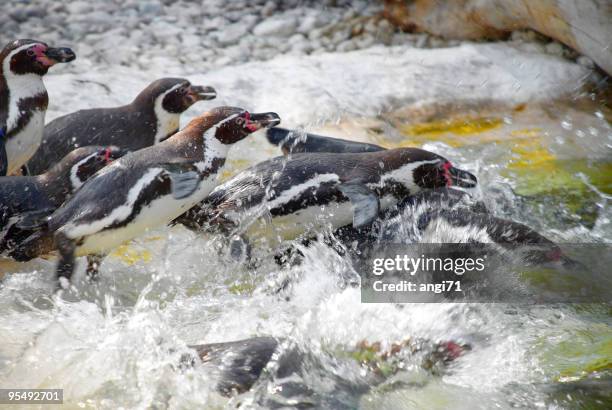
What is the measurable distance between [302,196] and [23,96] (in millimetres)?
1440

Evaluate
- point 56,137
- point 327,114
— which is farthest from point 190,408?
point 327,114

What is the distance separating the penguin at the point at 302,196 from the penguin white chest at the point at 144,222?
0.17m

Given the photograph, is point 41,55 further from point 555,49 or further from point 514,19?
point 555,49

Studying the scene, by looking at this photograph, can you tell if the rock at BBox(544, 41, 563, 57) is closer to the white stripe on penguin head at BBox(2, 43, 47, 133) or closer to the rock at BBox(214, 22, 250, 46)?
the rock at BBox(214, 22, 250, 46)

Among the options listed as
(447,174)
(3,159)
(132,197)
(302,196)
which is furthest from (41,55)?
(447,174)

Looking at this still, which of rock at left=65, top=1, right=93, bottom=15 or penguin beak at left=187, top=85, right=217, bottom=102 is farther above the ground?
penguin beak at left=187, top=85, right=217, bottom=102

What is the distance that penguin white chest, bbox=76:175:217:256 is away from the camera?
3.41 m

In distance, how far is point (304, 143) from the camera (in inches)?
168

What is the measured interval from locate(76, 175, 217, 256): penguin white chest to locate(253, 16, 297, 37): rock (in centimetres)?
308

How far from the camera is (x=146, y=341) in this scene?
302 centimetres

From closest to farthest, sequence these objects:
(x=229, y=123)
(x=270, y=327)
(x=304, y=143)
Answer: (x=270, y=327), (x=229, y=123), (x=304, y=143)

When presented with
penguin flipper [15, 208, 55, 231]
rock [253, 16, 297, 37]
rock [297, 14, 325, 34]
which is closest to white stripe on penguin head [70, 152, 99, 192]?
penguin flipper [15, 208, 55, 231]

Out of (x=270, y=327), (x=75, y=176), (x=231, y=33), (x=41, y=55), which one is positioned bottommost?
(x=231, y=33)

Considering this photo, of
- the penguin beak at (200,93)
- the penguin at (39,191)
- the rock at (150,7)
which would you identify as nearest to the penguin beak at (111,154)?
the penguin at (39,191)
